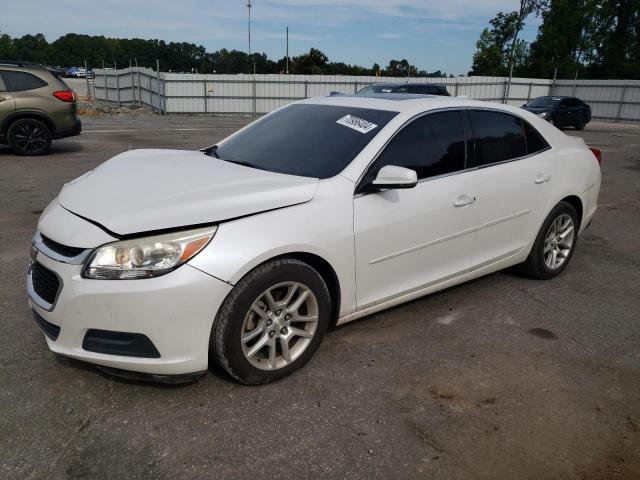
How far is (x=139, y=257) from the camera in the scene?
2529 millimetres

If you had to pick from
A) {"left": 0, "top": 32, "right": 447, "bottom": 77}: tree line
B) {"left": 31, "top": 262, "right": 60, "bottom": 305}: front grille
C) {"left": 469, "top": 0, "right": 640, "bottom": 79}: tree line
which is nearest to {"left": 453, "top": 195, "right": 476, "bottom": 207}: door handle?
{"left": 31, "top": 262, "right": 60, "bottom": 305}: front grille

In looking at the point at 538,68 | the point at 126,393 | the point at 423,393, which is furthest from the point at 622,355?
the point at 538,68

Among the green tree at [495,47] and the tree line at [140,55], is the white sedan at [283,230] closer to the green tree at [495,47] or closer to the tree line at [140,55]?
the green tree at [495,47]

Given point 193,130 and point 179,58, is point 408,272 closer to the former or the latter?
point 193,130

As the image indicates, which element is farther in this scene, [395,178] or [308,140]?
[308,140]

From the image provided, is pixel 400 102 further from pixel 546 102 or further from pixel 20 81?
pixel 546 102

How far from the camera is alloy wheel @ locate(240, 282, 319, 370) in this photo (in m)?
2.85

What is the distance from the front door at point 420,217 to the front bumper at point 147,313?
1.01 meters

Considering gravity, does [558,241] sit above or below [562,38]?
below

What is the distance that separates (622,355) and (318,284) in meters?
2.09

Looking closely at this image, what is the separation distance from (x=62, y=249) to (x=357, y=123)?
1973mm

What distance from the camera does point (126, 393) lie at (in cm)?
287

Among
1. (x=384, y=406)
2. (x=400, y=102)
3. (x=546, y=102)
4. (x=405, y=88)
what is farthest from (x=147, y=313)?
(x=546, y=102)

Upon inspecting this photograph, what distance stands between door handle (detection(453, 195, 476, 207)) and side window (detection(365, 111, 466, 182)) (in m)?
0.20
